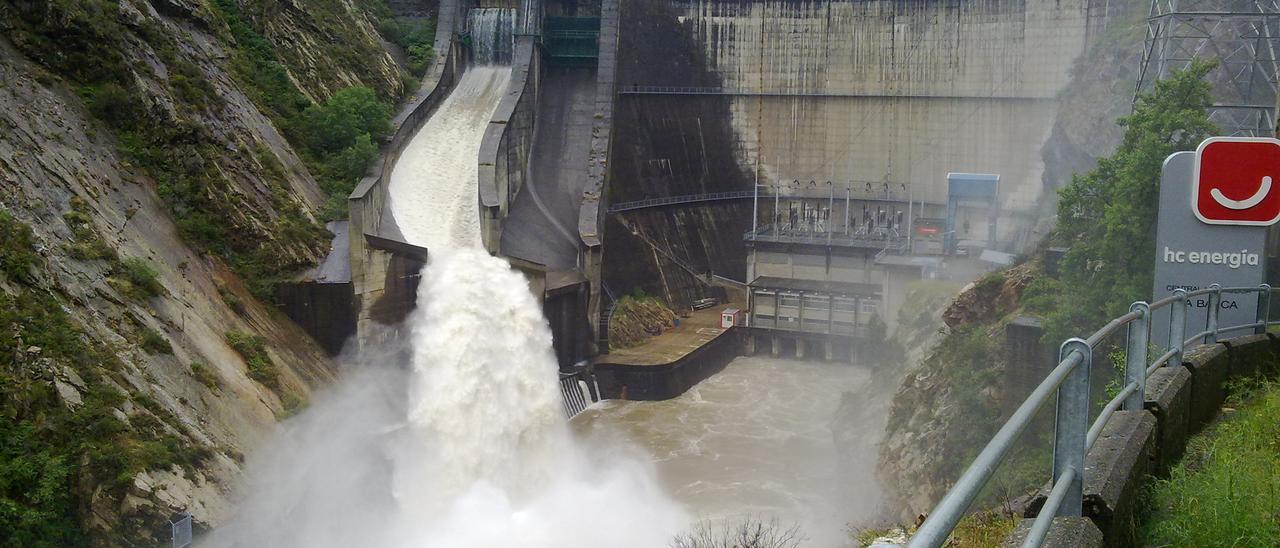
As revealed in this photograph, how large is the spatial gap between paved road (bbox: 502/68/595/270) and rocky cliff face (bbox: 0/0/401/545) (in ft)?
23.1

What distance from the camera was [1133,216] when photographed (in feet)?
59.6

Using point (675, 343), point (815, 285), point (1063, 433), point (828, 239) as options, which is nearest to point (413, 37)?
point (675, 343)

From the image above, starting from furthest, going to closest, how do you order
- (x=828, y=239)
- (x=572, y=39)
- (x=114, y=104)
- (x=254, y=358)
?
(x=572, y=39) < (x=828, y=239) < (x=114, y=104) < (x=254, y=358)

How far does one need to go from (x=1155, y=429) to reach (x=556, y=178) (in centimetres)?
3083

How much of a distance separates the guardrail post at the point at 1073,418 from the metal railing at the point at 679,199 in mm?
31253

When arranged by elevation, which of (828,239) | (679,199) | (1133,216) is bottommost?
(828,239)

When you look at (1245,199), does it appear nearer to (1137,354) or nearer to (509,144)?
(1137,354)

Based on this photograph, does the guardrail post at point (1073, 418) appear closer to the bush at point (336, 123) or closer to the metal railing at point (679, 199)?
the bush at point (336, 123)

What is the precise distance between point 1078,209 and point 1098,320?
4.54 metres

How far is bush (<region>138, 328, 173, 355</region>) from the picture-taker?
59.9 feet

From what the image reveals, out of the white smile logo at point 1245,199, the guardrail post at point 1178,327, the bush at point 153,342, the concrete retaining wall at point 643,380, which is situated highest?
the white smile logo at point 1245,199

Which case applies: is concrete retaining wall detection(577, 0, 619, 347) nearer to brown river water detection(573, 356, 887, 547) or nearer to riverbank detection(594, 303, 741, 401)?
riverbank detection(594, 303, 741, 401)

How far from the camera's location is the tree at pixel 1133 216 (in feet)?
59.2

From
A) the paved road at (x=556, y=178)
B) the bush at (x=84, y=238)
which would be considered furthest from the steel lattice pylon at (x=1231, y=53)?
the bush at (x=84, y=238)
